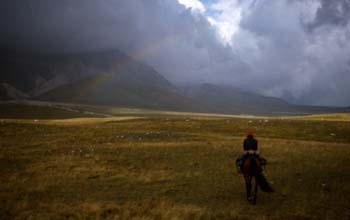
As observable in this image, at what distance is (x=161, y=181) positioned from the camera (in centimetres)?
2050

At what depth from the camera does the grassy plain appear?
48.3 ft

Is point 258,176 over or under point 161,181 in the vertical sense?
over

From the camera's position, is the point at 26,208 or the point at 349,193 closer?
the point at 26,208

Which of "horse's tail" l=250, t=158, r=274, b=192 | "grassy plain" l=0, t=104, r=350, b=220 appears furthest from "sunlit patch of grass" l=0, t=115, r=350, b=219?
"horse's tail" l=250, t=158, r=274, b=192

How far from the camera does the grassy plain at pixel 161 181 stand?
14.7 m

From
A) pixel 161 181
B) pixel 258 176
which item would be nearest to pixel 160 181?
pixel 161 181

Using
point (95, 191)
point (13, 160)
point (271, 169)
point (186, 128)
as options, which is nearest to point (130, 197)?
point (95, 191)

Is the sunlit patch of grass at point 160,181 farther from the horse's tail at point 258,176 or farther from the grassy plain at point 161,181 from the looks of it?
the horse's tail at point 258,176

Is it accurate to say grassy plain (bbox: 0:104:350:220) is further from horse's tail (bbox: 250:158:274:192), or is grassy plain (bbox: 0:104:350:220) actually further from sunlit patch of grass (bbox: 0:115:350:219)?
horse's tail (bbox: 250:158:274:192)

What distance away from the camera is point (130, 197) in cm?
1714

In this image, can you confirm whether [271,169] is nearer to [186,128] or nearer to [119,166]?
[119,166]

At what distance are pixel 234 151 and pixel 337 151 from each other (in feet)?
32.4

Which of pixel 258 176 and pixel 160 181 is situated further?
pixel 160 181

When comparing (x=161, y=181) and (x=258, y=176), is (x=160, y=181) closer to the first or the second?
(x=161, y=181)
